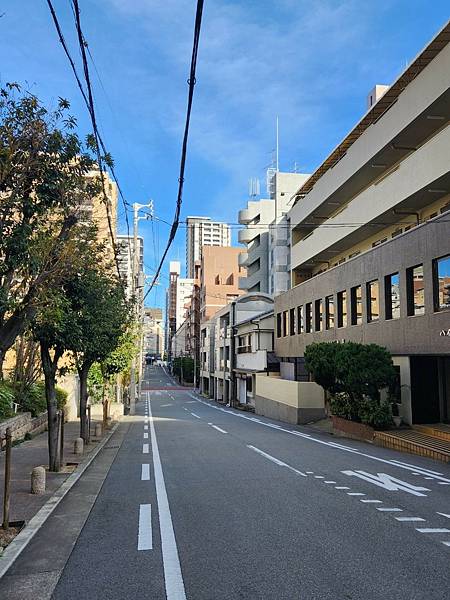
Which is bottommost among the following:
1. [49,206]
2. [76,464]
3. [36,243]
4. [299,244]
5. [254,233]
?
[76,464]

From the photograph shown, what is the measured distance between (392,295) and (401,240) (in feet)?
7.95

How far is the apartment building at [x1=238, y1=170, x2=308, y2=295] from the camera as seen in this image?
56.8 m

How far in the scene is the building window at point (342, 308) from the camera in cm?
2761

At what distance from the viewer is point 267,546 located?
21.1 ft

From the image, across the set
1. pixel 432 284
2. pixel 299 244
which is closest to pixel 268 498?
pixel 432 284

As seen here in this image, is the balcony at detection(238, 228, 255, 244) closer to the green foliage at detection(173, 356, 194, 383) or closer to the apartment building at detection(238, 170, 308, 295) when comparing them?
the apartment building at detection(238, 170, 308, 295)

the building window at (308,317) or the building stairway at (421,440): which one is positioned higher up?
the building window at (308,317)

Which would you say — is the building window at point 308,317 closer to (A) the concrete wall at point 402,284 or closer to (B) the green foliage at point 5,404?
(A) the concrete wall at point 402,284

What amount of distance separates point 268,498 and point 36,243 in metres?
5.48

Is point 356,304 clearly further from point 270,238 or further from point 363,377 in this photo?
point 270,238

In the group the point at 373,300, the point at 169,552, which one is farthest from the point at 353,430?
the point at 169,552

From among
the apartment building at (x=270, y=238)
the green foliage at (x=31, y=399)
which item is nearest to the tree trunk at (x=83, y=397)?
the green foliage at (x=31, y=399)

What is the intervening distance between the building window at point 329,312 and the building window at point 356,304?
10.2ft

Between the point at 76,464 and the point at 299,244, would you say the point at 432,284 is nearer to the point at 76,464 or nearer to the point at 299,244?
the point at 76,464
